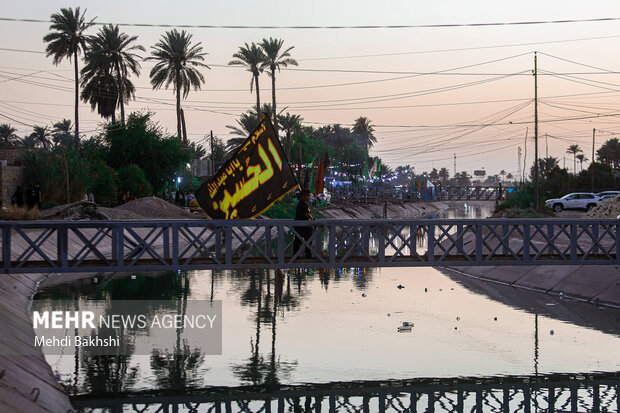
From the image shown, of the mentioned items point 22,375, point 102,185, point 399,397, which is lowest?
point 399,397

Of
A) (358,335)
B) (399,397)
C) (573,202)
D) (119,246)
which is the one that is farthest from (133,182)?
(399,397)

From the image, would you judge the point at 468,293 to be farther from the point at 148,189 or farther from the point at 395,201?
the point at 395,201

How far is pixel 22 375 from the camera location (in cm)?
1784

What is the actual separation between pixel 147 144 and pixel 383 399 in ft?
226

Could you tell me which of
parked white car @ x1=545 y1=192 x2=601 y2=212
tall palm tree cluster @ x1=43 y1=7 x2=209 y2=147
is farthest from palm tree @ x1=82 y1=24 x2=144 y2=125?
parked white car @ x1=545 y1=192 x2=601 y2=212

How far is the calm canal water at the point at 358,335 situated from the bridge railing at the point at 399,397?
0.63 metres

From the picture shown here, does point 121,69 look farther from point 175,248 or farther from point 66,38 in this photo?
point 175,248

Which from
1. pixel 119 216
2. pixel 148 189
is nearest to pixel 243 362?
pixel 119 216

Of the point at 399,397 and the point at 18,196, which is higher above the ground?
the point at 18,196

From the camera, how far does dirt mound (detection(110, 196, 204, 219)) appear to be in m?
67.2

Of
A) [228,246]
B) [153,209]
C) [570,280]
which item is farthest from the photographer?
[153,209]

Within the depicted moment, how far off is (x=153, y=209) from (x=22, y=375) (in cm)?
5118

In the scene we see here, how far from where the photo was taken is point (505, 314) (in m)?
31.2

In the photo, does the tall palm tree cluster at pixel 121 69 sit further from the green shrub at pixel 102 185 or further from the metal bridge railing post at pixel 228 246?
the metal bridge railing post at pixel 228 246
